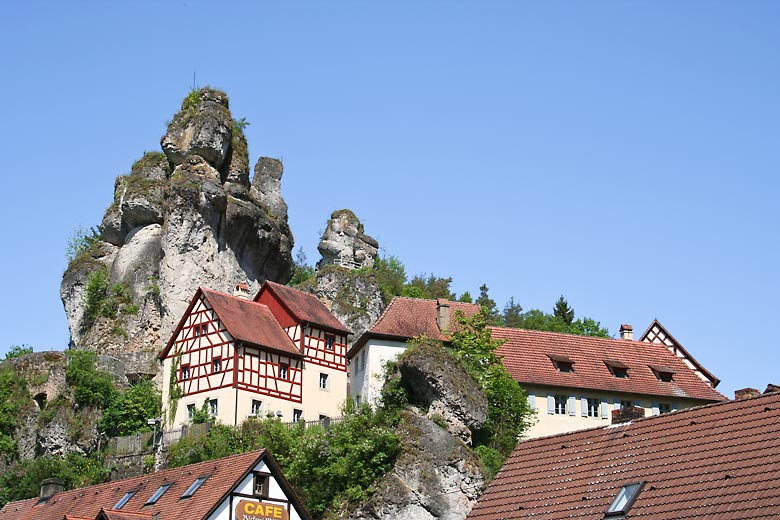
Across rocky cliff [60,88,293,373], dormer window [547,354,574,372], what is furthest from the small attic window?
rocky cliff [60,88,293,373]

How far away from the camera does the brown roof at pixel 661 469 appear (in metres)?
23.1

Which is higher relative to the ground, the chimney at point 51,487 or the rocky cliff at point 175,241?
the rocky cliff at point 175,241

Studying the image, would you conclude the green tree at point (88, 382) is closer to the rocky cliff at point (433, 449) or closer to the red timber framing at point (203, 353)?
the red timber framing at point (203, 353)

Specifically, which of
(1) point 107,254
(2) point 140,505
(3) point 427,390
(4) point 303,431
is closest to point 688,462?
(2) point 140,505

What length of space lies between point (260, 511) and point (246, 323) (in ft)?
68.0

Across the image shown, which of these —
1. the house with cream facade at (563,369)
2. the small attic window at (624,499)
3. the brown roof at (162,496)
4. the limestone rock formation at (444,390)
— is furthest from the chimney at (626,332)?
the small attic window at (624,499)

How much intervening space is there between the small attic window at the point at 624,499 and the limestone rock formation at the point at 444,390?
25637 mm

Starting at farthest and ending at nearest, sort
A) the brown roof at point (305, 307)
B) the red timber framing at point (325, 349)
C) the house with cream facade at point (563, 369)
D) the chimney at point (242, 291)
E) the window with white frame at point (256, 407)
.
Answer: the chimney at point (242, 291) < the brown roof at point (305, 307) < the red timber framing at point (325, 349) < the window with white frame at point (256, 407) < the house with cream facade at point (563, 369)

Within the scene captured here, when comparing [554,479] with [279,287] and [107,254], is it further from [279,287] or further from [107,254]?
[107,254]

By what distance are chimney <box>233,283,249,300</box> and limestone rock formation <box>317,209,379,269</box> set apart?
463 inches

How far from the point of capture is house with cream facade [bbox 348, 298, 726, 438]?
184 ft

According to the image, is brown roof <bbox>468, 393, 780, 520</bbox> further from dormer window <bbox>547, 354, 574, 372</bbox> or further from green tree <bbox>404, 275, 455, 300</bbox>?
→ green tree <bbox>404, 275, 455, 300</bbox>

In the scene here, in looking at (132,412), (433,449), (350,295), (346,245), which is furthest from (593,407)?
(346,245)

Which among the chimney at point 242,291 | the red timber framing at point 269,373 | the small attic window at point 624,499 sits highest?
the chimney at point 242,291
